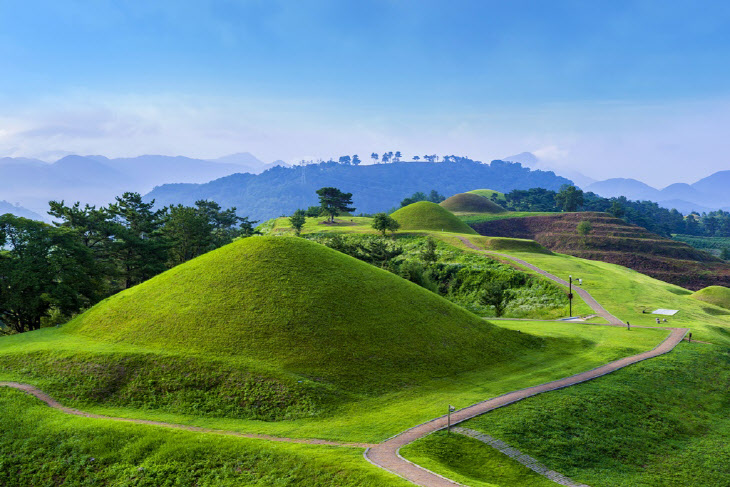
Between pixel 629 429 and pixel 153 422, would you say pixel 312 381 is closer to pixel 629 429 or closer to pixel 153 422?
pixel 153 422

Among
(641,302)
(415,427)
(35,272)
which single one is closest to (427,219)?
(641,302)

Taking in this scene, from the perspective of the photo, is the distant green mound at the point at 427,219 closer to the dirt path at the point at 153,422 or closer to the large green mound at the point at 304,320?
the large green mound at the point at 304,320

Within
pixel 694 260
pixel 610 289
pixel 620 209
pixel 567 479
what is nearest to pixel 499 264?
pixel 610 289

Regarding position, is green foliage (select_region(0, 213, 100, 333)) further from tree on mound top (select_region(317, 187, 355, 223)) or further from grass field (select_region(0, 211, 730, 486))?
tree on mound top (select_region(317, 187, 355, 223))

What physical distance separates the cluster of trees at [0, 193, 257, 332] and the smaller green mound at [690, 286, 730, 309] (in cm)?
9212

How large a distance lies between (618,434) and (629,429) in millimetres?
1379

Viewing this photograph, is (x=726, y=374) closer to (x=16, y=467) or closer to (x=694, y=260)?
(x=16, y=467)

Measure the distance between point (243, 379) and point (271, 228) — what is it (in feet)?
410

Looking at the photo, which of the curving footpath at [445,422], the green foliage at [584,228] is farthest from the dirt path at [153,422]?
the green foliage at [584,228]

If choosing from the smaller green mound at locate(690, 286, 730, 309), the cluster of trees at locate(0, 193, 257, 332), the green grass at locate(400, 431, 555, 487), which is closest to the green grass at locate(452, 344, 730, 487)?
the green grass at locate(400, 431, 555, 487)

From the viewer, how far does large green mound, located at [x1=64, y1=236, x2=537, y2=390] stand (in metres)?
31.7

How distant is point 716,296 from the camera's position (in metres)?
77.7

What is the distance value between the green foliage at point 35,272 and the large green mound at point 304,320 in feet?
48.2

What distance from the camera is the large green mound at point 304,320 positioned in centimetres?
3169
